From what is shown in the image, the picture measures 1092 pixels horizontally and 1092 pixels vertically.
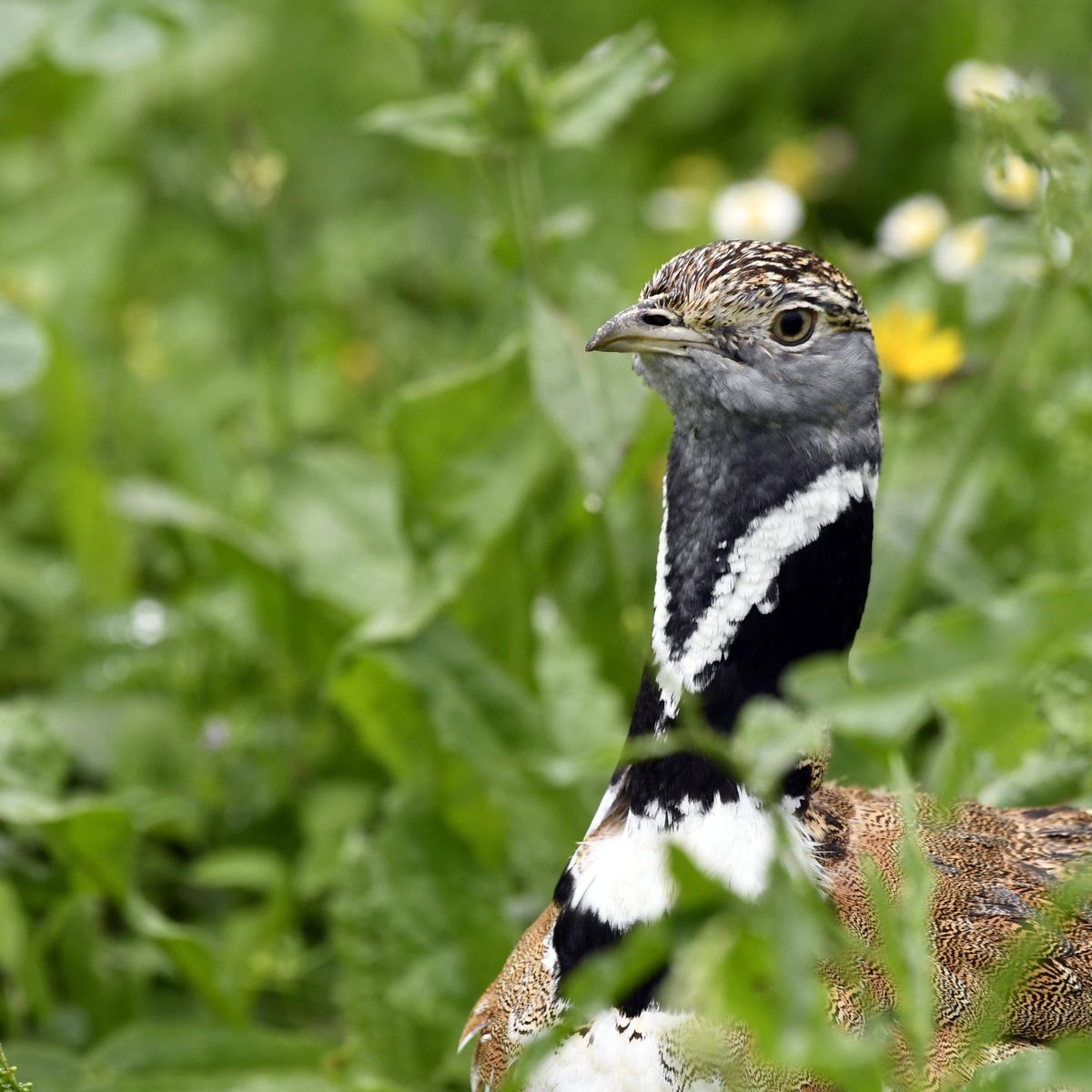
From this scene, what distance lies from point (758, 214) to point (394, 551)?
1.41 m

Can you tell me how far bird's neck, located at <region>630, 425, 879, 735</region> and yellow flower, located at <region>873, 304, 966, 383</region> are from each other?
1.09 metres

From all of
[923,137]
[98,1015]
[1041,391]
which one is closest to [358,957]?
[98,1015]

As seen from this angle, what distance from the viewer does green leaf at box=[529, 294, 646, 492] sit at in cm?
245

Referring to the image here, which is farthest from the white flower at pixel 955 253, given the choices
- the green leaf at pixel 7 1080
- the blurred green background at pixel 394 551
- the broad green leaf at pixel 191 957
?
the green leaf at pixel 7 1080

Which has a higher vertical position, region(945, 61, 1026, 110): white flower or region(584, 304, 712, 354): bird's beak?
region(945, 61, 1026, 110): white flower

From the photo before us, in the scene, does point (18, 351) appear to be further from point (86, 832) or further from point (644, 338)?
point (644, 338)

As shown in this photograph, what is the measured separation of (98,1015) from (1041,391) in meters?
2.08

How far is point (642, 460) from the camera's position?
9.45 ft

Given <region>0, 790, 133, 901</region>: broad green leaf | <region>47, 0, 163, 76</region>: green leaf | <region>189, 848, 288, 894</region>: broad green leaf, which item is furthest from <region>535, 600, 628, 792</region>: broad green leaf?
<region>47, 0, 163, 76</region>: green leaf

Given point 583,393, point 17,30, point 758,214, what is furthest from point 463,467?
point 758,214

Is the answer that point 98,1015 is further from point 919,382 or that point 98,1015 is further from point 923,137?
point 923,137

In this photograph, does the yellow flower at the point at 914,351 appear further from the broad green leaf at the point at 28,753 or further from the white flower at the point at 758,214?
the broad green leaf at the point at 28,753

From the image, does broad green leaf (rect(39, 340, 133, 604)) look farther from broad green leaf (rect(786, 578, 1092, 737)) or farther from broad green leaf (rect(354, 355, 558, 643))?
broad green leaf (rect(786, 578, 1092, 737))

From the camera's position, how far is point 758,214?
4012mm
